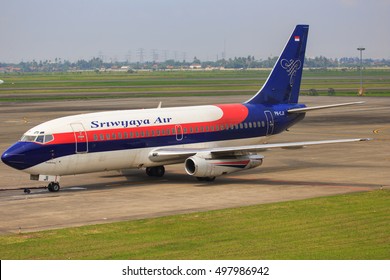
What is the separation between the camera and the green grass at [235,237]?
92.5 ft

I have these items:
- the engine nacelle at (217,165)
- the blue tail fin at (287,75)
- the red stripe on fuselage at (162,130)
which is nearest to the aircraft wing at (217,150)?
the engine nacelle at (217,165)

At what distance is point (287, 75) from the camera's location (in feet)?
179

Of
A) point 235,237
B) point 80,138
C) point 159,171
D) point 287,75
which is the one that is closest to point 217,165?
point 159,171

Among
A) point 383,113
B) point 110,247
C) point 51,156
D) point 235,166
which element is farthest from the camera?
point 383,113

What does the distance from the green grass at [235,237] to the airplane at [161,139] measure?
8.79m

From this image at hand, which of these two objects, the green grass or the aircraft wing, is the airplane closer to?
the aircraft wing

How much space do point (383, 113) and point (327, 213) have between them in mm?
62937

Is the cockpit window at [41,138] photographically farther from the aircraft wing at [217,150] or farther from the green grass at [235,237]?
the green grass at [235,237]

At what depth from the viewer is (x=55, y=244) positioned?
3027 centimetres

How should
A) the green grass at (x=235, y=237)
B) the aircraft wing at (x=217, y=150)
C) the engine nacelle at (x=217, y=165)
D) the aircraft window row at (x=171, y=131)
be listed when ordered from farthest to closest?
the aircraft wing at (x=217, y=150), the engine nacelle at (x=217, y=165), the aircraft window row at (x=171, y=131), the green grass at (x=235, y=237)

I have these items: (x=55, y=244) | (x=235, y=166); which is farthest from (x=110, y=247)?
(x=235, y=166)

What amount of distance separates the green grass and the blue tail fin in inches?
662

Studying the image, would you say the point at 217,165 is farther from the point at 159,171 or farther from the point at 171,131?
the point at 159,171

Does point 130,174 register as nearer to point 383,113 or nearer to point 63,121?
point 63,121
